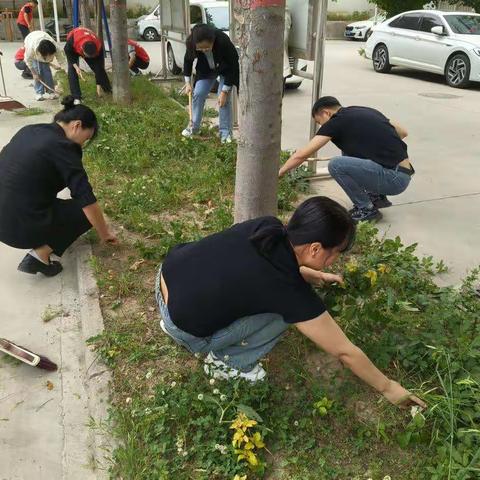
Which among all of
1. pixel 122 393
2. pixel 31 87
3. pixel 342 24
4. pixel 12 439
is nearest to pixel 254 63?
pixel 122 393

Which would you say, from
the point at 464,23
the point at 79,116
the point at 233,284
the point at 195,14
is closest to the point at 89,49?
the point at 195,14

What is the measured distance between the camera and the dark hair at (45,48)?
28.3ft

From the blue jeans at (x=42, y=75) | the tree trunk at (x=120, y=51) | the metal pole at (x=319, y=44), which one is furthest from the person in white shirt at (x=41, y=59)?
the metal pole at (x=319, y=44)

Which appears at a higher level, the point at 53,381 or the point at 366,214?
the point at 366,214

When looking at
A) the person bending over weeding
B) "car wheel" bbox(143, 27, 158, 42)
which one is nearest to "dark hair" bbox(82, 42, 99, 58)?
the person bending over weeding

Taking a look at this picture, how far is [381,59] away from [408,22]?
0.98 meters

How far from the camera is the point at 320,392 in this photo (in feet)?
8.12

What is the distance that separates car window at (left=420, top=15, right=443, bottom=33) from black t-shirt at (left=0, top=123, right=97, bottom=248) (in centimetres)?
994

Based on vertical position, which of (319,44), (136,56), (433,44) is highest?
(319,44)

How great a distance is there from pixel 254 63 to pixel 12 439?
85.8 inches

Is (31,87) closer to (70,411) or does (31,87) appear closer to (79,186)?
(79,186)

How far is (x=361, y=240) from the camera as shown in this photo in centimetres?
381

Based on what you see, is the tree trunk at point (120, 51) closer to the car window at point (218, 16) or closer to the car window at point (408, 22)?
the car window at point (218, 16)

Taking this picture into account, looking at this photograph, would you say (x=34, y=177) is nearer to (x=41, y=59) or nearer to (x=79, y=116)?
(x=79, y=116)
